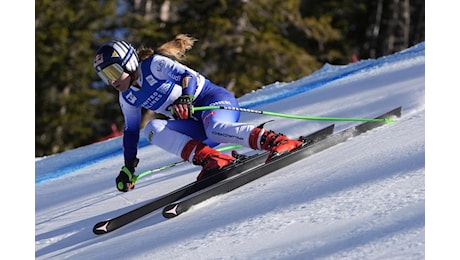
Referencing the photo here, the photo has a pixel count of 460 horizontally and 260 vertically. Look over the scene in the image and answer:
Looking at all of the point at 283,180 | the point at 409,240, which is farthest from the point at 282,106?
the point at 409,240

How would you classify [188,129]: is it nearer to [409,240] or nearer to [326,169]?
[326,169]

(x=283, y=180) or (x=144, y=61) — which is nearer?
(x=283, y=180)

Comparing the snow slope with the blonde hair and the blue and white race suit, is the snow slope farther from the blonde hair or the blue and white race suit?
the blonde hair

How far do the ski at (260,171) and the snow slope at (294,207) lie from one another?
43 millimetres

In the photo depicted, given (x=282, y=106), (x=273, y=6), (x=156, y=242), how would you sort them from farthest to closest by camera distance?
(x=273, y=6)
(x=282, y=106)
(x=156, y=242)

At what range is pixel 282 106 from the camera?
7.54 metres

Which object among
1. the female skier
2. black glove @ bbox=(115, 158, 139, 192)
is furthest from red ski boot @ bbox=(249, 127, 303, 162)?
black glove @ bbox=(115, 158, 139, 192)

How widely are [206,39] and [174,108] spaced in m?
15.3

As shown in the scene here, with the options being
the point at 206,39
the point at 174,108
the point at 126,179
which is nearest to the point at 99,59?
the point at 174,108

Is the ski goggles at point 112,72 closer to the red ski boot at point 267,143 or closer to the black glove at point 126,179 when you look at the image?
the black glove at point 126,179

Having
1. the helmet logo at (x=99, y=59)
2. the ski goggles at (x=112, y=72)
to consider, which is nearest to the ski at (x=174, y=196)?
the ski goggles at (x=112, y=72)
